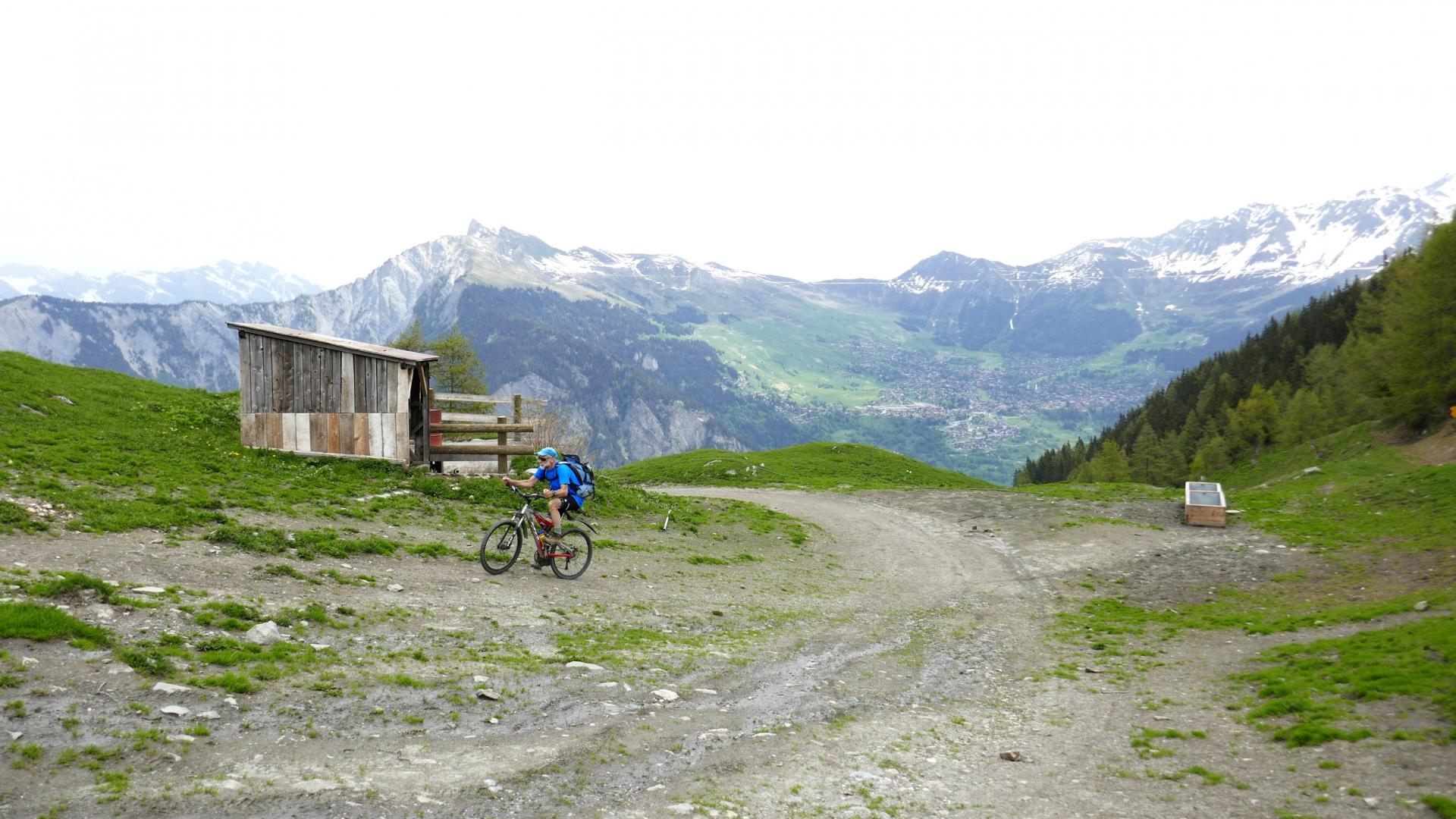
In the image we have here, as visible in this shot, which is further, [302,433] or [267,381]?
[267,381]

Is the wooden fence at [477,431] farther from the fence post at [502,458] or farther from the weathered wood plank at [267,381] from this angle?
the weathered wood plank at [267,381]

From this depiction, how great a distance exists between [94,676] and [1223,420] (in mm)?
119984

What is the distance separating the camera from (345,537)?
17.9 meters

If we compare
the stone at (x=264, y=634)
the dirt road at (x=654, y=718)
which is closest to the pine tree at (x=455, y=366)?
the dirt road at (x=654, y=718)

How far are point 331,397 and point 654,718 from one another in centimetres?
2240

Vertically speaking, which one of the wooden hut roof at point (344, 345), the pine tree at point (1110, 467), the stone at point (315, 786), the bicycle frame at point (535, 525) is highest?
the wooden hut roof at point (344, 345)

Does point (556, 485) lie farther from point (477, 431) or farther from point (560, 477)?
point (477, 431)

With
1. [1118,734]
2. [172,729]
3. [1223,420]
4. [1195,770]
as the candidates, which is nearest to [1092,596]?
[1118,734]

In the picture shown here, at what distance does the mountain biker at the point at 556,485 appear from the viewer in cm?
1891

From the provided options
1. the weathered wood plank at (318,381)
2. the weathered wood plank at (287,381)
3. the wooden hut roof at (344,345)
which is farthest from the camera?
the weathered wood plank at (287,381)

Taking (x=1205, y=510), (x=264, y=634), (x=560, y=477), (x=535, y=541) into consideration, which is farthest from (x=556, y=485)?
(x=1205, y=510)

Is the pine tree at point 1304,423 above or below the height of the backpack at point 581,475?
above

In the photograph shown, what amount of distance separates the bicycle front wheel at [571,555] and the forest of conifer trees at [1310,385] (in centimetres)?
5785

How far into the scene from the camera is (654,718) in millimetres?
10695
